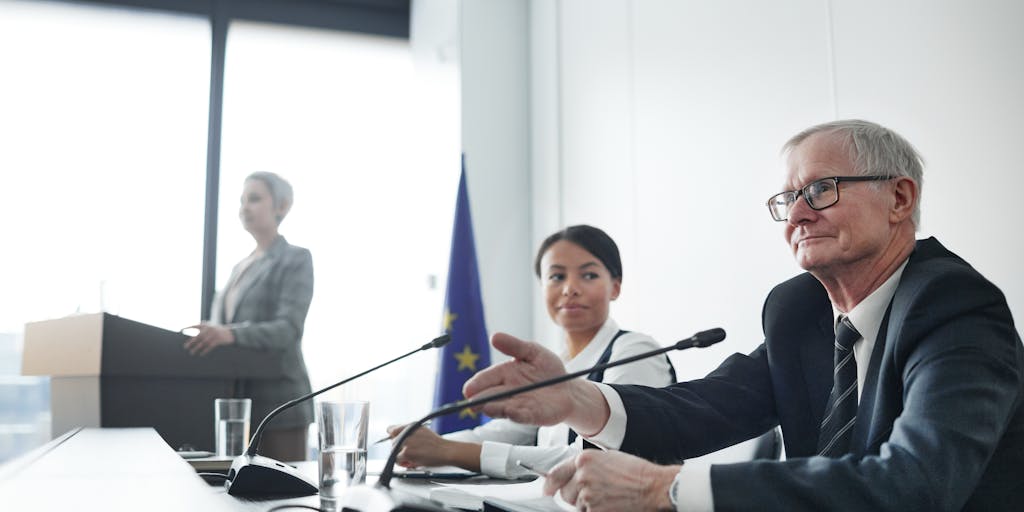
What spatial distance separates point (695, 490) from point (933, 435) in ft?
0.97

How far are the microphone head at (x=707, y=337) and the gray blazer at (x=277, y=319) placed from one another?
231cm

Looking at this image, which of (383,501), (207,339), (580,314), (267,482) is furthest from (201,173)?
(383,501)

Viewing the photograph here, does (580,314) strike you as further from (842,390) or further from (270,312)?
(270,312)

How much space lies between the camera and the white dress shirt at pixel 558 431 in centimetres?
187

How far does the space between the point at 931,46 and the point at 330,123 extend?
3671 millimetres

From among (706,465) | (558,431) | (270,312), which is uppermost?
(270,312)

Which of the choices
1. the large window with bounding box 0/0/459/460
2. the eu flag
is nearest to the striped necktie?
the eu flag

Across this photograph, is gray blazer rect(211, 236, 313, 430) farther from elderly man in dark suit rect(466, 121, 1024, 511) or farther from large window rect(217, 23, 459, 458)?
elderly man in dark suit rect(466, 121, 1024, 511)

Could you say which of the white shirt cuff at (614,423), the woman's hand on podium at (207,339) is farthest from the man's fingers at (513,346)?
the woman's hand on podium at (207,339)

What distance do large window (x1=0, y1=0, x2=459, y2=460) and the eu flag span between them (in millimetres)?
267

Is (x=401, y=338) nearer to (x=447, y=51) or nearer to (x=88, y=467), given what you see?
(x=447, y=51)

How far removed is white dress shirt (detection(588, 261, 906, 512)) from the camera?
104 cm

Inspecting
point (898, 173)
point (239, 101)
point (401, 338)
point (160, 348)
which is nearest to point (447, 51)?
point (239, 101)

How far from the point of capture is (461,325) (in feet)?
14.9
